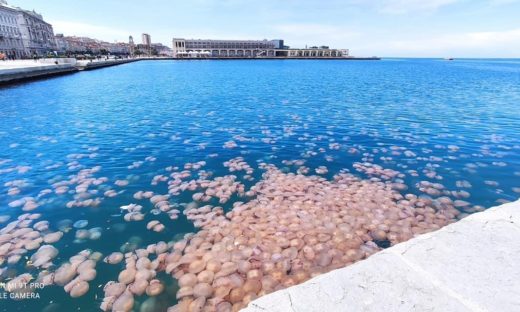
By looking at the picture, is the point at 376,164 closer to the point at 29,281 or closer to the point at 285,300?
the point at 285,300

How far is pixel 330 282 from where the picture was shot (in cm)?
358

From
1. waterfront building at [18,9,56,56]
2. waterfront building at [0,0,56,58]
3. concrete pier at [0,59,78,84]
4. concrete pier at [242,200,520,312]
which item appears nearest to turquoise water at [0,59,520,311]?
concrete pier at [242,200,520,312]

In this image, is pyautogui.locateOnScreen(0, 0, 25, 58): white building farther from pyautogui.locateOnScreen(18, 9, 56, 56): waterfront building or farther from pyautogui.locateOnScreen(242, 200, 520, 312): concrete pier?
pyautogui.locateOnScreen(242, 200, 520, 312): concrete pier

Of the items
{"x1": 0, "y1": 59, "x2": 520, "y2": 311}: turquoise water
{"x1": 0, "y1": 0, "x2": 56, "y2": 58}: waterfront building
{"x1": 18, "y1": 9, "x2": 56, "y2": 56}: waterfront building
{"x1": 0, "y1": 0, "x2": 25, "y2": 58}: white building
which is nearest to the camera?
{"x1": 0, "y1": 59, "x2": 520, "y2": 311}: turquoise water

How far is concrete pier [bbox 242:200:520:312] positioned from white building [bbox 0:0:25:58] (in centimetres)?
13989

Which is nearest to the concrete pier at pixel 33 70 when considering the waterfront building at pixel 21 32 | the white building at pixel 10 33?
the white building at pixel 10 33

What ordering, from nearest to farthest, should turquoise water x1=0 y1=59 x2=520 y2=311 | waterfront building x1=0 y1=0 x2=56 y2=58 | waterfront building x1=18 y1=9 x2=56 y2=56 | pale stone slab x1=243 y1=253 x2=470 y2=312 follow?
pale stone slab x1=243 y1=253 x2=470 y2=312
turquoise water x1=0 y1=59 x2=520 y2=311
waterfront building x1=0 y1=0 x2=56 y2=58
waterfront building x1=18 y1=9 x2=56 y2=56

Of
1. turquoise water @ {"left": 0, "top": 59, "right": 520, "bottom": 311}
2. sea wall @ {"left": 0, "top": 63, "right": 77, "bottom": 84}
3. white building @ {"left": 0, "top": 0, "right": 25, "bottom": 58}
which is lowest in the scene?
turquoise water @ {"left": 0, "top": 59, "right": 520, "bottom": 311}

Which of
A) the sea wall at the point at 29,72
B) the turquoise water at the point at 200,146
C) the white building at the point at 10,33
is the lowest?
the turquoise water at the point at 200,146

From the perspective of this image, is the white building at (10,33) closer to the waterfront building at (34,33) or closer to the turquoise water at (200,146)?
the waterfront building at (34,33)

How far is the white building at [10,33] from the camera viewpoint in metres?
105

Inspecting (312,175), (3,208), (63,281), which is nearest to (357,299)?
(63,281)

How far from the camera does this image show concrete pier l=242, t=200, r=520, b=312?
125 inches

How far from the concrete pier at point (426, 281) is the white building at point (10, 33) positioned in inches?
5507
